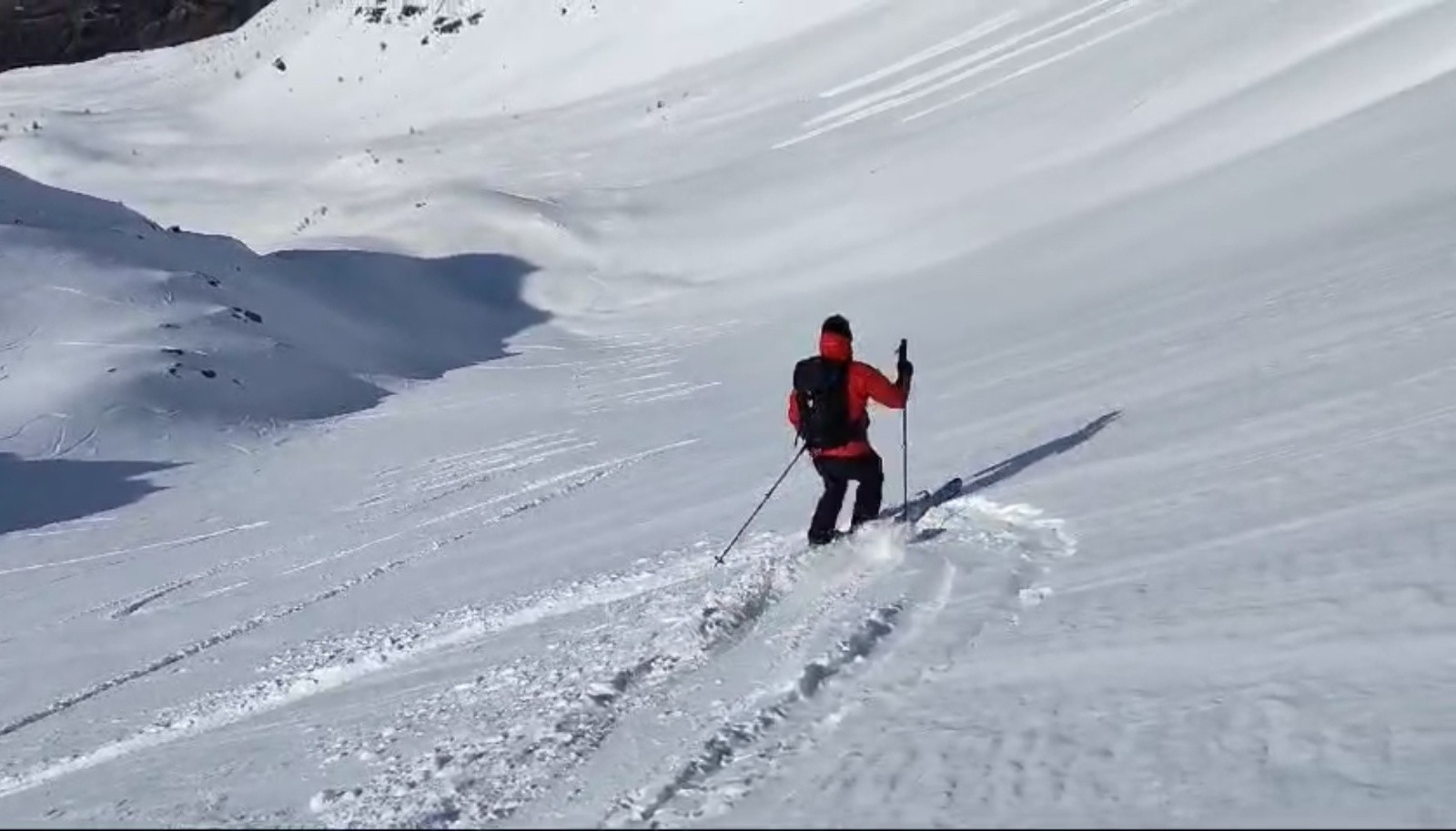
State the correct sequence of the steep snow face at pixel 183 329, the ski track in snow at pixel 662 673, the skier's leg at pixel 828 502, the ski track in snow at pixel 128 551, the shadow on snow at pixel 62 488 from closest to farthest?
1. the ski track in snow at pixel 662 673
2. the skier's leg at pixel 828 502
3. the ski track in snow at pixel 128 551
4. the shadow on snow at pixel 62 488
5. the steep snow face at pixel 183 329

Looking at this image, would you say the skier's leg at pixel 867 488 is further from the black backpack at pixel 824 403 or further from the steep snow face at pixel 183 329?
the steep snow face at pixel 183 329

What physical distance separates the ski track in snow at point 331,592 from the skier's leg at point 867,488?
3.38m

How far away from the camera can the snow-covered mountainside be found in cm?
461

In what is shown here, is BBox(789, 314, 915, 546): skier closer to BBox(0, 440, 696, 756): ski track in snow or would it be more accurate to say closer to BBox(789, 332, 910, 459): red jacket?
BBox(789, 332, 910, 459): red jacket

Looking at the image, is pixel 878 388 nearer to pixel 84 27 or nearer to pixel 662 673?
pixel 662 673

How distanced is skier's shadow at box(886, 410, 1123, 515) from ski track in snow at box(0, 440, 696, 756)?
349 cm

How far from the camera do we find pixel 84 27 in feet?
191

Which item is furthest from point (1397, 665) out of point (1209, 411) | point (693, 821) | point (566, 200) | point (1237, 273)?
point (566, 200)

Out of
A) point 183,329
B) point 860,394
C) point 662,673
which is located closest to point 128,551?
point 183,329

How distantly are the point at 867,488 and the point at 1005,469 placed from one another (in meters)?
1.15

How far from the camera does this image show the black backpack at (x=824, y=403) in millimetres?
7566

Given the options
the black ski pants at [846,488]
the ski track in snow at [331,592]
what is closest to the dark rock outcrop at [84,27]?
the ski track in snow at [331,592]

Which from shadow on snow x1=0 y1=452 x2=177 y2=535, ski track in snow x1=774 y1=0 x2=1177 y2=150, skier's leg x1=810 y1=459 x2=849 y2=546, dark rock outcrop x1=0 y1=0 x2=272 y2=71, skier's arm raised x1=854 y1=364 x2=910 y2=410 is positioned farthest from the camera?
dark rock outcrop x1=0 y1=0 x2=272 y2=71

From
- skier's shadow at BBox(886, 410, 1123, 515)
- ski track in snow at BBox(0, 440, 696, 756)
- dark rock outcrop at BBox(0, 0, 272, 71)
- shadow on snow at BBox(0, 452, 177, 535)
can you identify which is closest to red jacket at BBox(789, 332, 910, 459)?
skier's shadow at BBox(886, 410, 1123, 515)
